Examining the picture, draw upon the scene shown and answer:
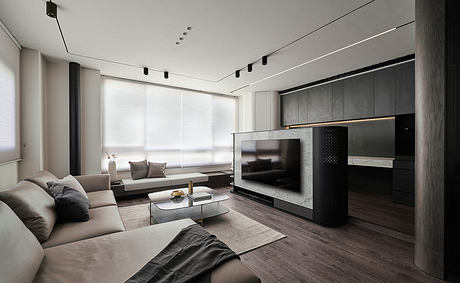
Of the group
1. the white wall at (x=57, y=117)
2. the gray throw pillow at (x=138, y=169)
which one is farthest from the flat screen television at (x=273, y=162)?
the white wall at (x=57, y=117)

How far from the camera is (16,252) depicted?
1.01 meters

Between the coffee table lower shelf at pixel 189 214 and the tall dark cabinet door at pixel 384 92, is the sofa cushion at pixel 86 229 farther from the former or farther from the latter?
the tall dark cabinet door at pixel 384 92

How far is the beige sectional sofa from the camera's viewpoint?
1.00 m

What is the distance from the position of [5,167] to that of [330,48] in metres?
4.86

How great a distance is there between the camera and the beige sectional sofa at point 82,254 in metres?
1.00

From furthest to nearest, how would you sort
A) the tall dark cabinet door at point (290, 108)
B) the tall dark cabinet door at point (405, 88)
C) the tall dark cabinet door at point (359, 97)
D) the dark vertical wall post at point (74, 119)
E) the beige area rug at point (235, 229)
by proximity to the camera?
the tall dark cabinet door at point (290, 108) < the tall dark cabinet door at point (359, 97) < the dark vertical wall post at point (74, 119) < the tall dark cabinet door at point (405, 88) < the beige area rug at point (235, 229)

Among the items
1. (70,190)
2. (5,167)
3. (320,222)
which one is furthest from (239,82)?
(5,167)

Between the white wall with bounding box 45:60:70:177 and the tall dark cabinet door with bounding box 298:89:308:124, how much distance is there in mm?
5124

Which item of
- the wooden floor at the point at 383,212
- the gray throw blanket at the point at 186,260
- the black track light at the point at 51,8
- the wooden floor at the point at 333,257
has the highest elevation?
the black track light at the point at 51,8

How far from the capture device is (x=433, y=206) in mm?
1775

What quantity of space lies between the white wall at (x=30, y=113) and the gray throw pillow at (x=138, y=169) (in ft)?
5.02

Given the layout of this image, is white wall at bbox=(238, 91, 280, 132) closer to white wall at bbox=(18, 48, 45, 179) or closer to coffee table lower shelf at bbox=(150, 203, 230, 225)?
coffee table lower shelf at bbox=(150, 203, 230, 225)

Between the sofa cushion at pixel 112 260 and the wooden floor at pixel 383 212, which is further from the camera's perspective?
the wooden floor at pixel 383 212

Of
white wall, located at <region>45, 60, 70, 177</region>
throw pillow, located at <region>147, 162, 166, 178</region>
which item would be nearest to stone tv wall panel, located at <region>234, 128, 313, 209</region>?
throw pillow, located at <region>147, 162, 166, 178</region>
